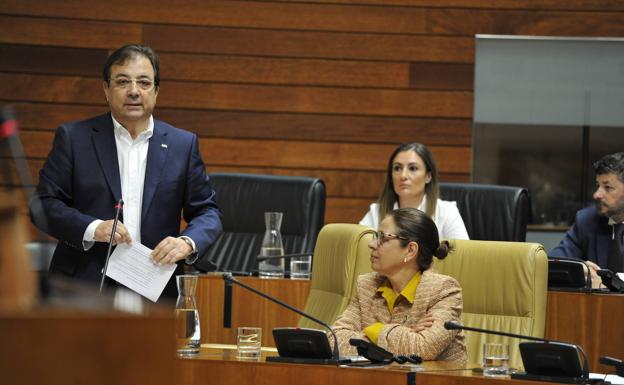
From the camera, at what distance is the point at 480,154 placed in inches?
246

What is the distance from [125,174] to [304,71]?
2902 millimetres

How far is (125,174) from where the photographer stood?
11.1 ft

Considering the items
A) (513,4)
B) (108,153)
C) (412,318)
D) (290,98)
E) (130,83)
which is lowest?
(412,318)

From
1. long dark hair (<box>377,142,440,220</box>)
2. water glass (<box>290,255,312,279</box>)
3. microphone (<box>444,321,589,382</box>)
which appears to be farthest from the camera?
long dark hair (<box>377,142,440,220</box>)

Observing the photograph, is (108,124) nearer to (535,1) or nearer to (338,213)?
(338,213)

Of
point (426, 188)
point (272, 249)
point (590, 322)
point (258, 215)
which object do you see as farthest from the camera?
point (258, 215)

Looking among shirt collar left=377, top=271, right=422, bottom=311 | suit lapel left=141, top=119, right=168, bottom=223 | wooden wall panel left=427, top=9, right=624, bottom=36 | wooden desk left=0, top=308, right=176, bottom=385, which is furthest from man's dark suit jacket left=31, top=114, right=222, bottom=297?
wooden wall panel left=427, top=9, right=624, bottom=36

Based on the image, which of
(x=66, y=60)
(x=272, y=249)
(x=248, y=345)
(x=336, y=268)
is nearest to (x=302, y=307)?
(x=336, y=268)

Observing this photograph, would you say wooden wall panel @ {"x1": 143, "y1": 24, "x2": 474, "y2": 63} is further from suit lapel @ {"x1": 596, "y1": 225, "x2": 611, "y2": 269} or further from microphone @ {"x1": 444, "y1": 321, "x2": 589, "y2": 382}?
microphone @ {"x1": 444, "y1": 321, "x2": 589, "y2": 382}

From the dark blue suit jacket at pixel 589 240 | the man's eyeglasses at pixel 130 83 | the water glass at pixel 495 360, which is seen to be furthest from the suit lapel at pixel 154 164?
the dark blue suit jacket at pixel 589 240

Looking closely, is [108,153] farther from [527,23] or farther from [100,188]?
[527,23]

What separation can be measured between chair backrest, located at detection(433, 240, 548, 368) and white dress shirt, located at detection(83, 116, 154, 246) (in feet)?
3.27

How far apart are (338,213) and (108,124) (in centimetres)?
289

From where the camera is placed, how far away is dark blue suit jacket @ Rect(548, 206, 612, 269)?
4.77 metres
